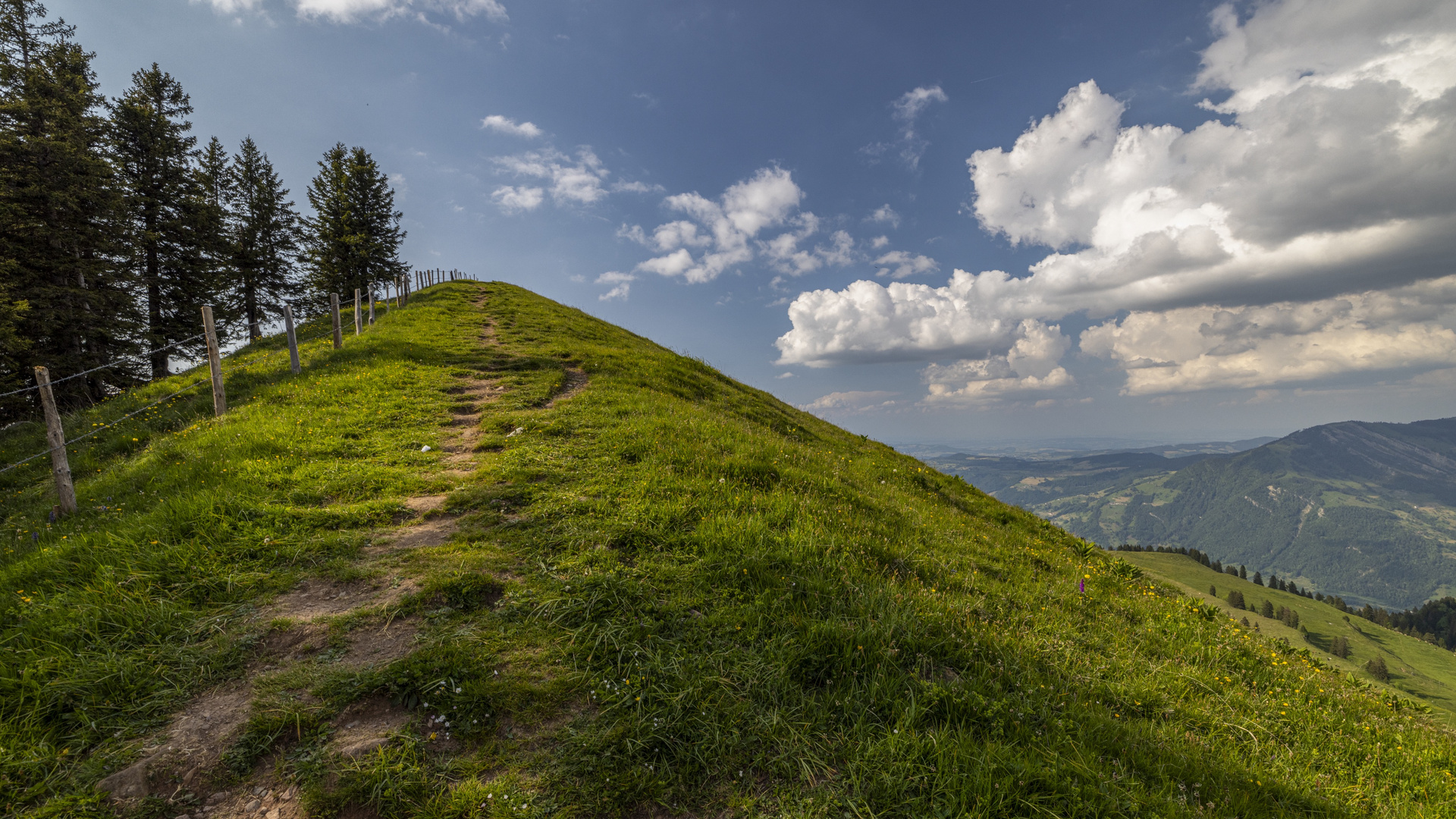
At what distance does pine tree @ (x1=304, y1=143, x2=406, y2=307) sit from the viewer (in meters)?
39.6

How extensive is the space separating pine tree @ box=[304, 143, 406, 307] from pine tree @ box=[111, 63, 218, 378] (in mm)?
8430

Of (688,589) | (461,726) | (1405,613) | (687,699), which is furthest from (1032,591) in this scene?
(1405,613)

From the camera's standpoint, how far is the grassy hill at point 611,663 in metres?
3.55

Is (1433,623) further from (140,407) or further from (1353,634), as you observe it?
(140,407)

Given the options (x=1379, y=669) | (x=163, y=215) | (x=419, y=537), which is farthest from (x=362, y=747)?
Answer: (x=1379, y=669)

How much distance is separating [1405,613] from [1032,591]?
259m

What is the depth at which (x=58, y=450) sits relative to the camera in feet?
28.1

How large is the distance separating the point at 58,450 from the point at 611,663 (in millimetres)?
11312

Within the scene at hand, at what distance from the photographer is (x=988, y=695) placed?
4629mm

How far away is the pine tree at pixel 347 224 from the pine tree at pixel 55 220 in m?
13.9

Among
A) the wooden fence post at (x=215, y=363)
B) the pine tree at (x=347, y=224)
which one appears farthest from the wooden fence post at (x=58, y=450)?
the pine tree at (x=347, y=224)

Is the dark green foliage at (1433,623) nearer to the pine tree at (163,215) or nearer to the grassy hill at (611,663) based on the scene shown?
the grassy hill at (611,663)

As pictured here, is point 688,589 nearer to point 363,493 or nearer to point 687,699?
point 687,699

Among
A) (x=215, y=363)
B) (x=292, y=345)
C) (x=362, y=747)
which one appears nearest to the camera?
(x=362, y=747)
